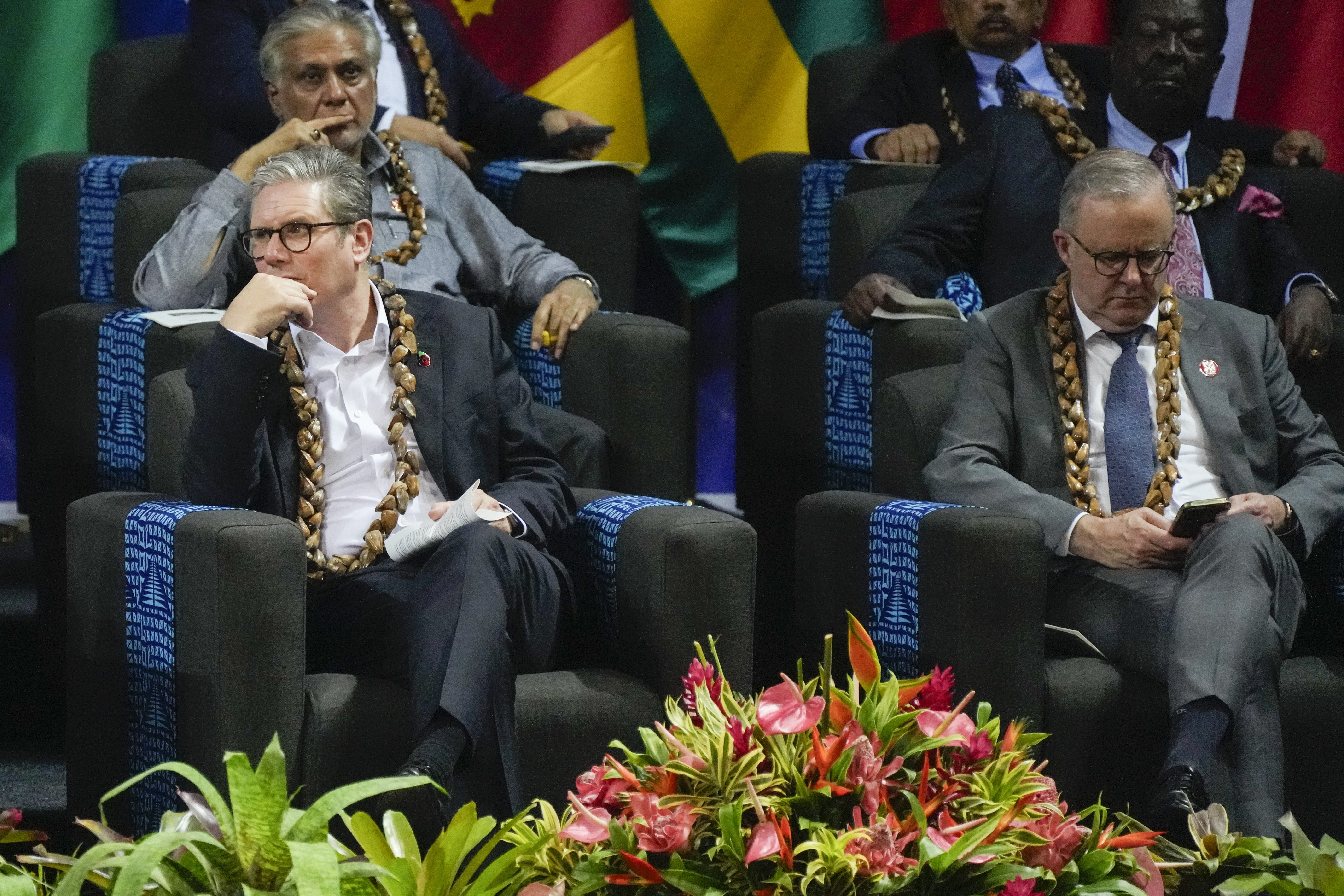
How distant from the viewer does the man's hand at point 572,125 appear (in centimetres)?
386

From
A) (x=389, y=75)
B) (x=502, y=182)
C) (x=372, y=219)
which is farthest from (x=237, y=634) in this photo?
(x=389, y=75)

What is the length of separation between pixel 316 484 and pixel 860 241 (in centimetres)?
127

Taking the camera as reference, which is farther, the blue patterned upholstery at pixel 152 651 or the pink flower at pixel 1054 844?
the blue patterned upholstery at pixel 152 651

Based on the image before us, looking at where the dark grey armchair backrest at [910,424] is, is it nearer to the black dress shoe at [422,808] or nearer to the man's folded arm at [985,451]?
the man's folded arm at [985,451]

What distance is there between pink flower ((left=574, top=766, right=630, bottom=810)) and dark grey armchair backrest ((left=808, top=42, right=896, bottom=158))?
9.65 ft

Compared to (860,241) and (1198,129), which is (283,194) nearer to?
(860,241)

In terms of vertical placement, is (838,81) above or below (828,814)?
above

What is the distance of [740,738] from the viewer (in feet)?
3.96

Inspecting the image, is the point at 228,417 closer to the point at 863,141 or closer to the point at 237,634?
the point at 237,634

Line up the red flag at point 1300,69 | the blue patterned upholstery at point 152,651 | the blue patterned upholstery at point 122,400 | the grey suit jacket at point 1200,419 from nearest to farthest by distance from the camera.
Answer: the blue patterned upholstery at point 152,651 < the grey suit jacket at point 1200,419 < the blue patterned upholstery at point 122,400 < the red flag at point 1300,69

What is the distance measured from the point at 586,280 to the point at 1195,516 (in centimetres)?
122

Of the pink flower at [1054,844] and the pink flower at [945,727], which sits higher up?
the pink flower at [945,727]

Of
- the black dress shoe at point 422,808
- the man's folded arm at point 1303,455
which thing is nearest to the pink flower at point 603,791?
the black dress shoe at point 422,808

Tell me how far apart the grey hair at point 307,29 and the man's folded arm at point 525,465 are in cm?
82
